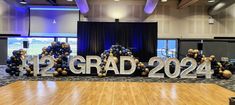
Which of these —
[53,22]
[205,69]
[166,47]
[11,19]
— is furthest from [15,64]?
[166,47]

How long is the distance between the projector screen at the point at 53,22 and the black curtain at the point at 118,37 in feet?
3.67

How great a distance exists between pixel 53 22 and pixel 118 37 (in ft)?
13.5

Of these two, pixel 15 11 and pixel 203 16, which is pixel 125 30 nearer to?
pixel 203 16

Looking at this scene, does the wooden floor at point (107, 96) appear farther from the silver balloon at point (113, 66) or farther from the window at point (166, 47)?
the window at point (166, 47)

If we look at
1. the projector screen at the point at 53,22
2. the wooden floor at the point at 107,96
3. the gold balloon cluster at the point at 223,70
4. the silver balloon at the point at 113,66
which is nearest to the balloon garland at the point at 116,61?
the silver balloon at the point at 113,66

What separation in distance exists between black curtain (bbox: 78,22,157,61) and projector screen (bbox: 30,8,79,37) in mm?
1117

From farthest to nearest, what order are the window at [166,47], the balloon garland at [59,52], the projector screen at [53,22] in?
the window at [166,47] → the projector screen at [53,22] → the balloon garland at [59,52]

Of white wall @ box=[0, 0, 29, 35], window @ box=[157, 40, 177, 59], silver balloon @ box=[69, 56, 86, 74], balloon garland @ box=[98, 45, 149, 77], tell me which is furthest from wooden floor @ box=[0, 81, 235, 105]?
window @ box=[157, 40, 177, 59]

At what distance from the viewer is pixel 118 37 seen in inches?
565

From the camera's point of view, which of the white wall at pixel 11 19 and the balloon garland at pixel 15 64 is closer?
the balloon garland at pixel 15 64

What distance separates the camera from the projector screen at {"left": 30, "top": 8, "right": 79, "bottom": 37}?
14.5 meters

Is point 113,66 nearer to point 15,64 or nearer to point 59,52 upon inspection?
point 59,52

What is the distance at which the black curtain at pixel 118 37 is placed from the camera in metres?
14.3

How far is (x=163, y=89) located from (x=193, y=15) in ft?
31.6
